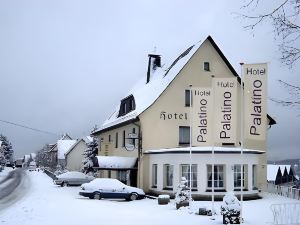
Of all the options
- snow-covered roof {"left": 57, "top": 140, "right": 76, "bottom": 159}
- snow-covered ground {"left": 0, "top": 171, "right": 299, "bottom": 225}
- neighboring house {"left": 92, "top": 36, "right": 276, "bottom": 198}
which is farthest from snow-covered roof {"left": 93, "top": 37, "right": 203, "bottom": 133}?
snow-covered roof {"left": 57, "top": 140, "right": 76, "bottom": 159}

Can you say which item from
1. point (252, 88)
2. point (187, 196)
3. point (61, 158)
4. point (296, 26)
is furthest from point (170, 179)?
point (61, 158)

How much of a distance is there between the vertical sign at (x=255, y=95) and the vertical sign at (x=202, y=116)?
5.63 metres

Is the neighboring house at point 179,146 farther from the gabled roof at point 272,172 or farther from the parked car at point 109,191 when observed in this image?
the gabled roof at point 272,172

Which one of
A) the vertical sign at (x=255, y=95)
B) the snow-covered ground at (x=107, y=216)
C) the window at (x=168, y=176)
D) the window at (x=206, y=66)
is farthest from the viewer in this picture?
the window at (x=206, y=66)

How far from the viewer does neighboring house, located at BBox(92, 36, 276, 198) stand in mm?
29656

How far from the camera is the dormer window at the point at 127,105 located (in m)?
38.9

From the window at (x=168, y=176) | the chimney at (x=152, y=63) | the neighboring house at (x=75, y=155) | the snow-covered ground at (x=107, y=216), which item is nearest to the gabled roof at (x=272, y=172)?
the neighboring house at (x=75, y=155)

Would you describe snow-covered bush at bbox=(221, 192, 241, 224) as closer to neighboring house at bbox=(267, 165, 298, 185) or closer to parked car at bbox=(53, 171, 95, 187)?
parked car at bbox=(53, 171, 95, 187)

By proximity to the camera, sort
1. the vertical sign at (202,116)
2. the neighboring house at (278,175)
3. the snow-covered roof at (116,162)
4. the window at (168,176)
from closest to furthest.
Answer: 1. the vertical sign at (202,116)
2. the window at (168,176)
3. the snow-covered roof at (116,162)
4. the neighboring house at (278,175)

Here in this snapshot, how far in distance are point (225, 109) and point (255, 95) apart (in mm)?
2737

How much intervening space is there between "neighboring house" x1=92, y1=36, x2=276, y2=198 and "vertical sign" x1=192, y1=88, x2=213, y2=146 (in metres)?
4.40

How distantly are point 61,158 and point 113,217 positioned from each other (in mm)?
87511

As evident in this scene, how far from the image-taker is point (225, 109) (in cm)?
2222

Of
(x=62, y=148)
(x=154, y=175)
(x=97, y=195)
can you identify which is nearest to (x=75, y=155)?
(x=62, y=148)
